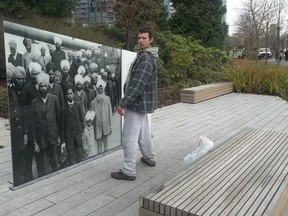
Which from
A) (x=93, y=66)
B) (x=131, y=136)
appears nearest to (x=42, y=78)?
(x=93, y=66)

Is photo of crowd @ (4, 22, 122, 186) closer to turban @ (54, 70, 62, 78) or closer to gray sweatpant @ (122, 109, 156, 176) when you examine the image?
turban @ (54, 70, 62, 78)

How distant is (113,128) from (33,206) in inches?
71.1

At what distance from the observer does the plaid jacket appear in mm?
3494

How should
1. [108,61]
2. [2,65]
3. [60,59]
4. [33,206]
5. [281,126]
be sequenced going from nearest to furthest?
1. [33,206]
2. [60,59]
3. [108,61]
4. [281,126]
5. [2,65]

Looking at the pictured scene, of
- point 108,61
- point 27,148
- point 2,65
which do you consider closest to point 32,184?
point 27,148

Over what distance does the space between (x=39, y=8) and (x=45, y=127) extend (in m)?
10.7

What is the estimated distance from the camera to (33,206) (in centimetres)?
317

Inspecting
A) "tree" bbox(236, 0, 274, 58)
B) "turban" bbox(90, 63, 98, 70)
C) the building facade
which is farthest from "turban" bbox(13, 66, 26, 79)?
"tree" bbox(236, 0, 274, 58)

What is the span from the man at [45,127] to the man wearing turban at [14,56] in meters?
0.29

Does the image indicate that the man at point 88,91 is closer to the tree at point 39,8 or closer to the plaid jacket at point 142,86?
the plaid jacket at point 142,86

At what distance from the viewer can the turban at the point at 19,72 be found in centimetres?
321

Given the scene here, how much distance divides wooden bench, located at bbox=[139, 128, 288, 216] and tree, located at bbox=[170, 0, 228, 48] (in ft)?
52.3

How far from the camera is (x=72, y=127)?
4012mm

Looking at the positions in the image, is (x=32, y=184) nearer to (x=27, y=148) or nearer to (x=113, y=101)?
(x=27, y=148)
